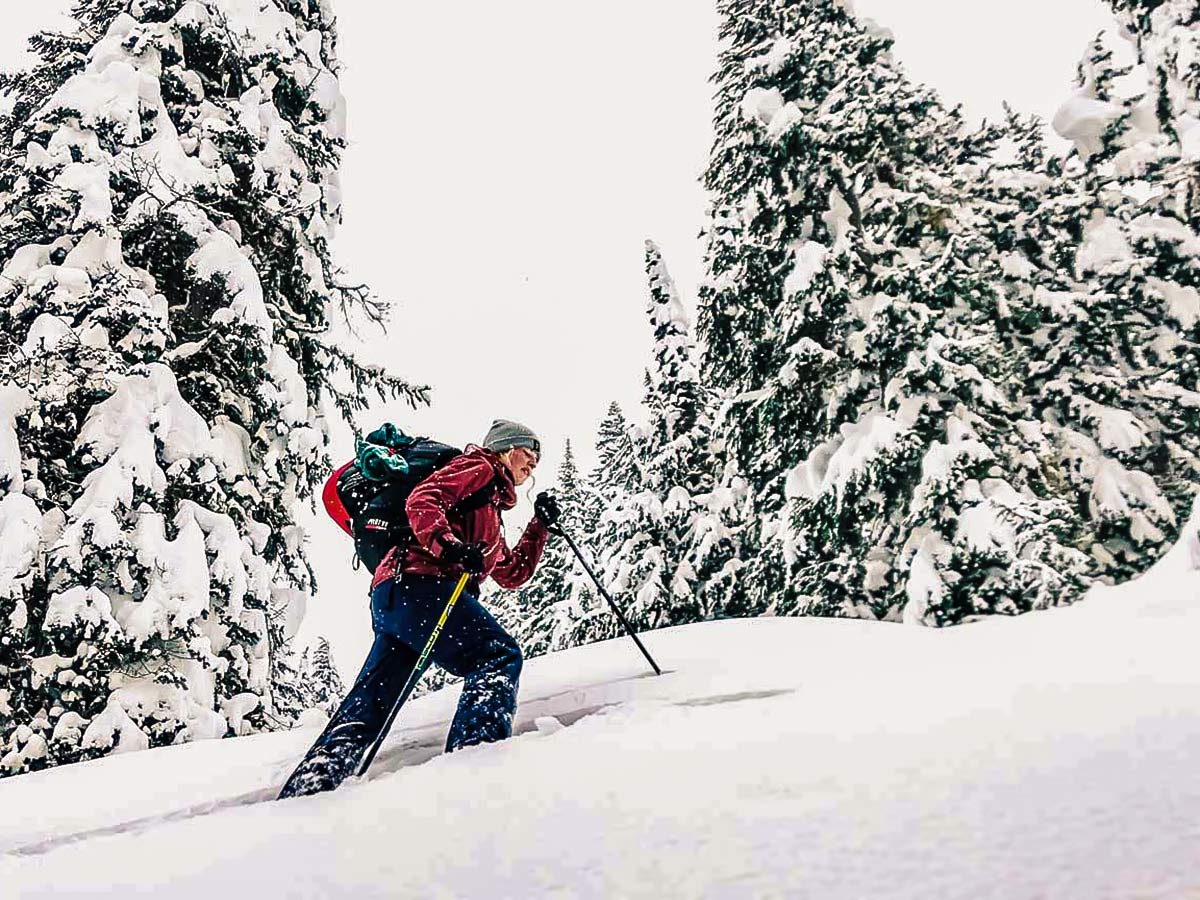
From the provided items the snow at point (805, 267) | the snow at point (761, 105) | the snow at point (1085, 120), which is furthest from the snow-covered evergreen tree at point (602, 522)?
the snow at point (1085, 120)

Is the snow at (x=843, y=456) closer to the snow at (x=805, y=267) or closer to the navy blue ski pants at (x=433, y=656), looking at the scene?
the snow at (x=805, y=267)

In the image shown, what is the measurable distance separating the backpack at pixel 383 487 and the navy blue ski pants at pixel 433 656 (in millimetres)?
303

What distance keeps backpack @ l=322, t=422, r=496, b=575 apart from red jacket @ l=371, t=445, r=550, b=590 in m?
0.07

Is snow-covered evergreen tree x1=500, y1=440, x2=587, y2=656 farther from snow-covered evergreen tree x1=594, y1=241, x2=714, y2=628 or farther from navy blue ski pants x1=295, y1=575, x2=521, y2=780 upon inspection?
navy blue ski pants x1=295, y1=575, x2=521, y2=780

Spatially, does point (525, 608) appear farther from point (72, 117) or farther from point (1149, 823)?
point (1149, 823)

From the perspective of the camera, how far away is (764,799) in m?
2.23

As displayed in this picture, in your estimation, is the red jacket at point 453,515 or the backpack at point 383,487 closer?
the red jacket at point 453,515

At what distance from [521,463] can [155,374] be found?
5150 millimetres

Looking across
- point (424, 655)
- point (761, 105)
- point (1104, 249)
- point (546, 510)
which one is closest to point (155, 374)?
point (546, 510)

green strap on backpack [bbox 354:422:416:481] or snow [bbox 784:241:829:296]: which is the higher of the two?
snow [bbox 784:241:829:296]

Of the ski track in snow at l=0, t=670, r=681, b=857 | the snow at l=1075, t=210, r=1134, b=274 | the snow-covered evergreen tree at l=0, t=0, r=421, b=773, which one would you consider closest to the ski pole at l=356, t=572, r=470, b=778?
the ski track in snow at l=0, t=670, r=681, b=857

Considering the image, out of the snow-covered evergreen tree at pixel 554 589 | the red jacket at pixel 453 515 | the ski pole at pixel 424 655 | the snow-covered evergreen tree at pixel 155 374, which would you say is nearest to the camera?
the ski pole at pixel 424 655

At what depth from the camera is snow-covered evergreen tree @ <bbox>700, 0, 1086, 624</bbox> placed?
10922 millimetres

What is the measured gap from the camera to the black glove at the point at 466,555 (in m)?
4.00
